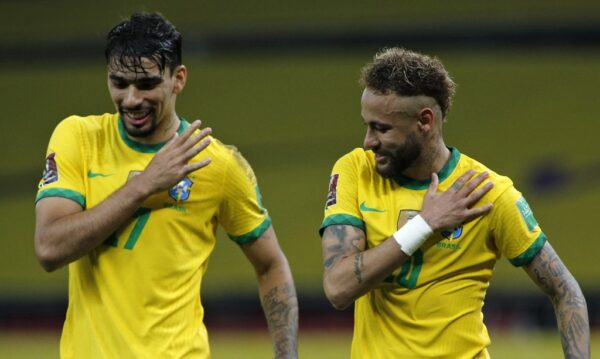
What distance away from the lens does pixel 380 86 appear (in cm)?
444

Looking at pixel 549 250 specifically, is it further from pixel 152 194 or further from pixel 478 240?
pixel 152 194

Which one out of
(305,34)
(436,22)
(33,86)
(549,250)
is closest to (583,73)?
(436,22)

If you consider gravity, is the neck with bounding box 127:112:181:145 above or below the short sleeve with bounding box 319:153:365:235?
above

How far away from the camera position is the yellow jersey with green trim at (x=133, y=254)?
14.7 ft

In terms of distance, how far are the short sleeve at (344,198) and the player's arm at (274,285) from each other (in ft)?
1.42

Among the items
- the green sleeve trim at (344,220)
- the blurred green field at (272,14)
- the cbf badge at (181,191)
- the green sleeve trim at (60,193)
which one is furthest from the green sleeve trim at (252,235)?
the blurred green field at (272,14)

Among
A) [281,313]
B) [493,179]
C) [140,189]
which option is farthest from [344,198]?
[140,189]

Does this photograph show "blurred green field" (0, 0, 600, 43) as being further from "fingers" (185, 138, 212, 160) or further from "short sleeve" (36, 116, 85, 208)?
"fingers" (185, 138, 212, 160)

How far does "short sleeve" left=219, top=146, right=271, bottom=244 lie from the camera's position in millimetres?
A: 4754

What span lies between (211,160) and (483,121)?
11435mm

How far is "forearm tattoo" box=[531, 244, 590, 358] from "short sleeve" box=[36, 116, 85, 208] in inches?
68.0

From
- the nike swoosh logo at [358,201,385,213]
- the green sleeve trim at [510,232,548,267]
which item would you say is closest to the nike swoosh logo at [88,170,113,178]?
the nike swoosh logo at [358,201,385,213]

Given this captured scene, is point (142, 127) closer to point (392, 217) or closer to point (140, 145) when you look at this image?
point (140, 145)

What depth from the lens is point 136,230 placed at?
4516 millimetres
